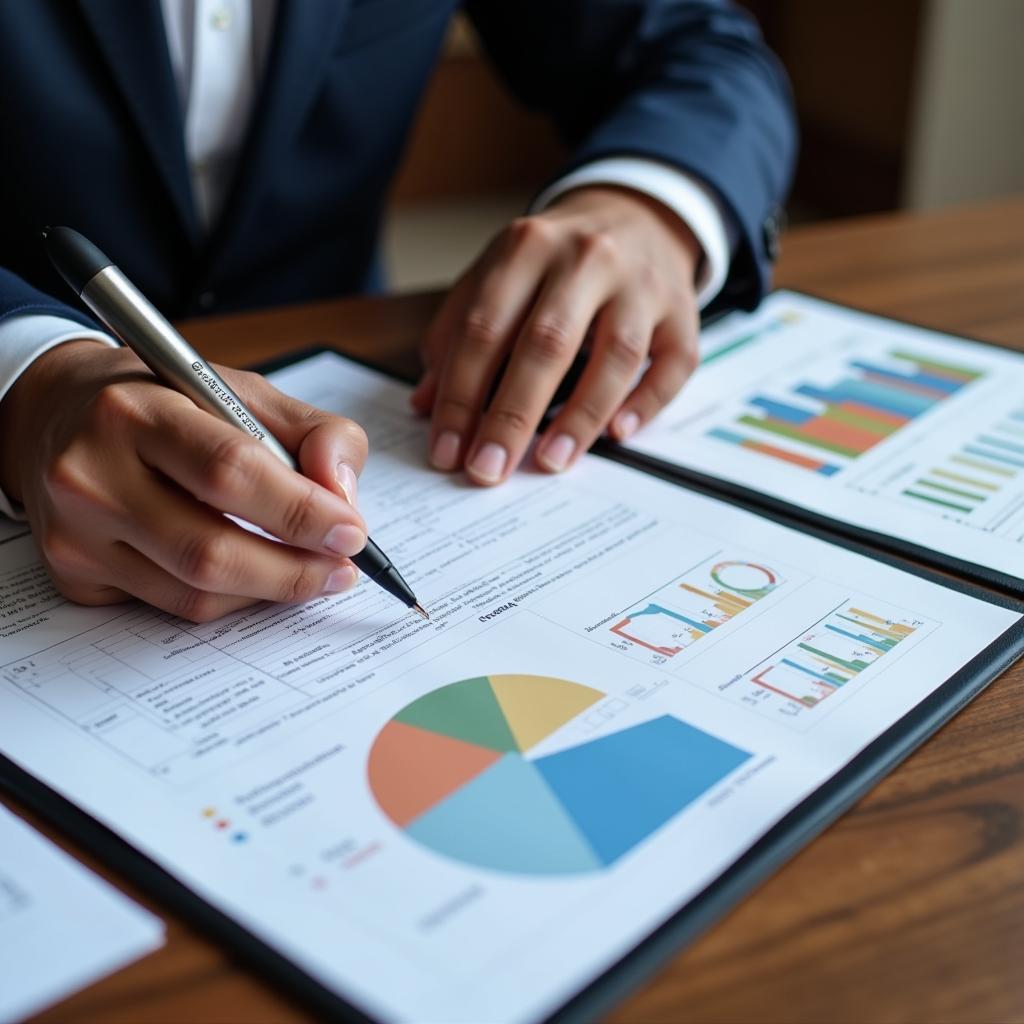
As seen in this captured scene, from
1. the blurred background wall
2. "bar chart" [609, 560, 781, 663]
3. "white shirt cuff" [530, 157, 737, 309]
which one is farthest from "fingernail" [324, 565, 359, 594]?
the blurred background wall

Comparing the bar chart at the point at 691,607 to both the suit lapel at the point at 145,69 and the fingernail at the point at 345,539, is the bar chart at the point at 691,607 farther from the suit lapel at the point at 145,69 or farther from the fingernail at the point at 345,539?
the suit lapel at the point at 145,69

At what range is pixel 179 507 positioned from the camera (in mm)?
493

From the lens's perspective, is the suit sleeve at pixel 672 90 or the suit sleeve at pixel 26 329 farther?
the suit sleeve at pixel 672 90

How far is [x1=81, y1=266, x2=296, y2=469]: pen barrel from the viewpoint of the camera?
0.52 meters

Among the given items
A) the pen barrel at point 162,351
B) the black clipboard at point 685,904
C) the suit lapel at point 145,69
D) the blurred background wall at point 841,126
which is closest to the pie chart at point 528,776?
the black clipboard at point 685,904

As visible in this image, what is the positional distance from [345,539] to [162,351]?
0.12 metres

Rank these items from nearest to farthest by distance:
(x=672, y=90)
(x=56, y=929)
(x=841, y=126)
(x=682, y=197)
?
(x=56, y=929), (x=682, y=197), (x=672, y=90), (x=841, y=126)

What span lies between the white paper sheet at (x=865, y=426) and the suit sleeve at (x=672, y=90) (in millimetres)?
76

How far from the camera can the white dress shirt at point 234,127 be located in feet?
2.68

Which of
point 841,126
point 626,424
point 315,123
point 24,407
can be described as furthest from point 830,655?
point 841,126

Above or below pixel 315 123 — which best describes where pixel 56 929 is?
below

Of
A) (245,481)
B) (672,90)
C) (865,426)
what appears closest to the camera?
(245,481)

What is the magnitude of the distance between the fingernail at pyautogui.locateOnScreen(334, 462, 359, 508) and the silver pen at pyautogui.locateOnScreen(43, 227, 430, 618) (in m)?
0.02

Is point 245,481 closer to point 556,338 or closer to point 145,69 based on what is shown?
point 556,338
